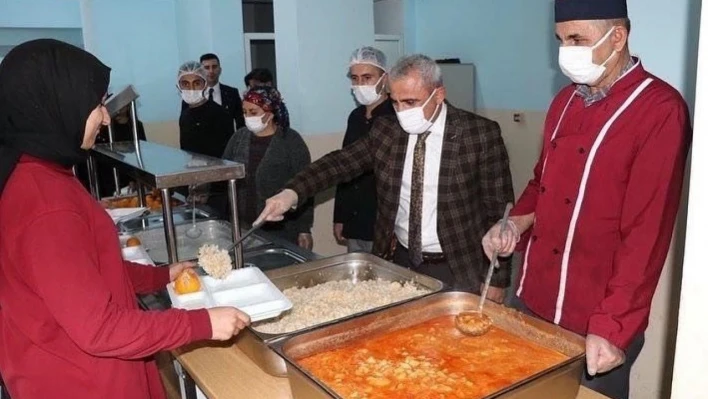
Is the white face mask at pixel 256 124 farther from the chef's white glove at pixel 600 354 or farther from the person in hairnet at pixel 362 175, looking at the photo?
the chef's white glove at pixel 600 354

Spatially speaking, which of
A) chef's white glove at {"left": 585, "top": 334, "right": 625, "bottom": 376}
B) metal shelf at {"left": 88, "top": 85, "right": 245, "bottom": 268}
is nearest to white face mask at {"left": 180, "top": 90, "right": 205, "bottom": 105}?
metal shelf at {"left": 88, "top": 85, "right": 245, "bottom": 268}

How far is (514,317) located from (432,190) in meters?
0.66

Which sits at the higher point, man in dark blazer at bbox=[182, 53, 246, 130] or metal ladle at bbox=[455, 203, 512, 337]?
man in dark blazer at bbox=[182, 53, 246, 130]

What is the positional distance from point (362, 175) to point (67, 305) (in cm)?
189

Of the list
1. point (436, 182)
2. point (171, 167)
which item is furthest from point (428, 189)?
point (171, 167)

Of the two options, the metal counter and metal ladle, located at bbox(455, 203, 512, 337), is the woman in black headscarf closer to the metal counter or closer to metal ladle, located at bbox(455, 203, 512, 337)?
the metal counter

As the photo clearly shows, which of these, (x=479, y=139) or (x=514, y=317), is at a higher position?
(x=479, y=139)

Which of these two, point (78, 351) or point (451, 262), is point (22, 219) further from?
point (451, 262)

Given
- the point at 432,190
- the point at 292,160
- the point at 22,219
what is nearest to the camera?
the point at 22,219

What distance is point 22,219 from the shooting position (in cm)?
94

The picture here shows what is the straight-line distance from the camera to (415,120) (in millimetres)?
1827

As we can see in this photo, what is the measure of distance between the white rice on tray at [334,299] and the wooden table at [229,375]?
0.31 feet

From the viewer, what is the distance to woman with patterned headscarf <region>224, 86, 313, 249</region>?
2588 millimetres

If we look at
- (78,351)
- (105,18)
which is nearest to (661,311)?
(78,351)
